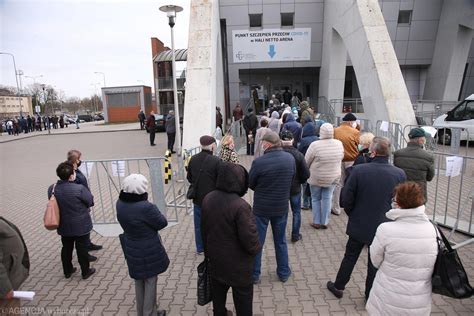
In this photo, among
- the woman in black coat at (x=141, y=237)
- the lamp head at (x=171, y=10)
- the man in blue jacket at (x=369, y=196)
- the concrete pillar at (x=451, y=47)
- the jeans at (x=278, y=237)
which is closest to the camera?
the woman in black coat at (x=141, y=237)

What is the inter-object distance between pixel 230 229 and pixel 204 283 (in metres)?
0.70

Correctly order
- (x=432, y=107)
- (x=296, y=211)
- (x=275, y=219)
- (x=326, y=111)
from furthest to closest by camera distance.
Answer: (x=432, y=107) < (x=326, y=111) < (x=296, y=211) < (x=275, y=219)

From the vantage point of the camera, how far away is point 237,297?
2930mm

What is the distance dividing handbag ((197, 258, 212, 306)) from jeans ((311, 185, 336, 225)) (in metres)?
2.98

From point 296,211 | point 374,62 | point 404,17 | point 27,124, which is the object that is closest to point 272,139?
point 296,211

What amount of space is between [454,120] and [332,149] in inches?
453

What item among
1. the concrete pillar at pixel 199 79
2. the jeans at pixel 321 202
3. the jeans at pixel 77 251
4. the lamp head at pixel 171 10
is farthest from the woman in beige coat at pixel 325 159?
the lamp head at pixel 171 10

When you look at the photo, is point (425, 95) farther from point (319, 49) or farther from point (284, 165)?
point (284, 165)

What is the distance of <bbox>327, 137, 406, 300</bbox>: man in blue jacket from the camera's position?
133 inches

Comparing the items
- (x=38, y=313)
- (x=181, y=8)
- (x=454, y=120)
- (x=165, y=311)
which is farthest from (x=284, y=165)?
(x=454, y=120)

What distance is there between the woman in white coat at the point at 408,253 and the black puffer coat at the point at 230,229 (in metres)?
1.05

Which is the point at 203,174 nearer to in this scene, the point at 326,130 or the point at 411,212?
the point at 326,130

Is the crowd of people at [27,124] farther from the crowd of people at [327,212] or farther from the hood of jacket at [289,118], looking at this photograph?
the crowd of people at [327,212]

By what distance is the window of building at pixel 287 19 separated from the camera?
21703 mm
